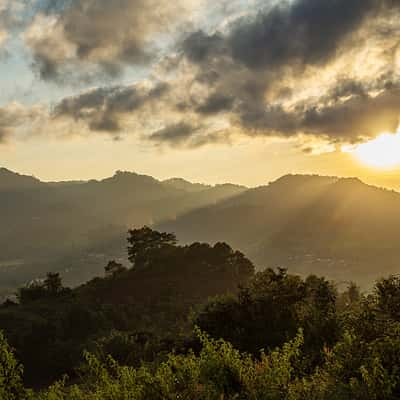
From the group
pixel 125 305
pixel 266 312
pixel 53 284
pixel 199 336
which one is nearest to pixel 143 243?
pixel 125 305

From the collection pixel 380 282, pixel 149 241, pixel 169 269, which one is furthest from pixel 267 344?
pixel 149 241

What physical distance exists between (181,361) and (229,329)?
686 inches

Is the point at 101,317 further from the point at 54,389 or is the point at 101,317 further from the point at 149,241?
the point at 54,389

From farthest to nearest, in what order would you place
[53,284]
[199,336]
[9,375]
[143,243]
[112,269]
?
[143,243] → [112,269] → [53,284] → [199,336] → [9,375]

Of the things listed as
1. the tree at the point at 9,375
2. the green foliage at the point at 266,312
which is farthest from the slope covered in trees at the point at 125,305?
the tree at the point at 9,375

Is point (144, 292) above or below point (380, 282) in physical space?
below

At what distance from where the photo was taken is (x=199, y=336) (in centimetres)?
1477

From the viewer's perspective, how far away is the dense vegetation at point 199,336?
12578 mm

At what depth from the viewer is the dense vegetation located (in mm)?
12578

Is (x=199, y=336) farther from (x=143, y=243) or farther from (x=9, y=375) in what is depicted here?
(x=143, y=243)

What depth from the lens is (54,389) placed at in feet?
41.3

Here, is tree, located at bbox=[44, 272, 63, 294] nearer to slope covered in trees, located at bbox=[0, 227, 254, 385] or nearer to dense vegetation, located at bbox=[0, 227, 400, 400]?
slope covered in trees, located at bbox=[0, 227, 254, 385]

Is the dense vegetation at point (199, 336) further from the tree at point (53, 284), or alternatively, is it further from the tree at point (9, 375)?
the tree at point (53, 284)

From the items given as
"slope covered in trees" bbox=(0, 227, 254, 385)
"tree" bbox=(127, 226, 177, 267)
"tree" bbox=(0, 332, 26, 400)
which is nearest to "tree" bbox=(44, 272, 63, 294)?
"slope covered in trees" bbox=(0, 227, 254, 385)
